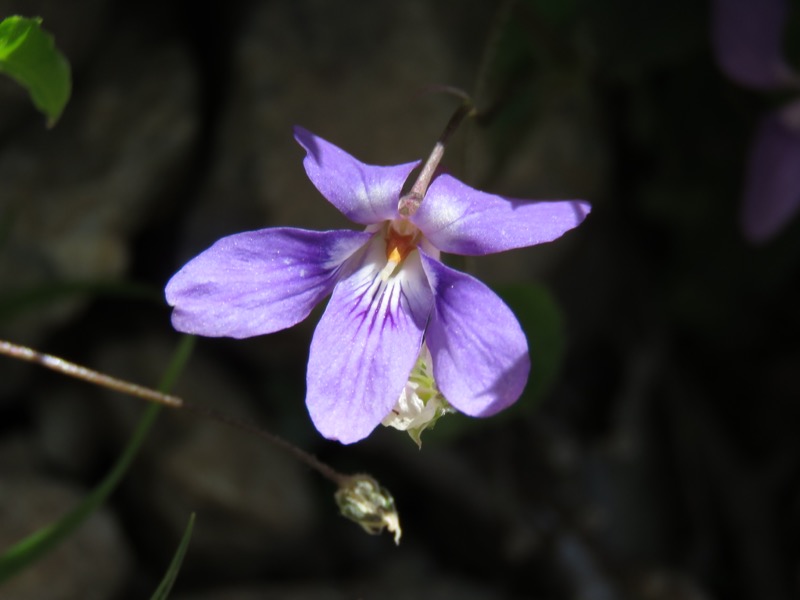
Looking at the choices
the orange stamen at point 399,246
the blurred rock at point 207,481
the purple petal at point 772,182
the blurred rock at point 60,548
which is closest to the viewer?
the orange stamen at point 399,246

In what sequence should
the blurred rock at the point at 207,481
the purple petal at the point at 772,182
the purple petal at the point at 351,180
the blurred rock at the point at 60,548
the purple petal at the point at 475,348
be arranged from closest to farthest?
the purple petal at the point at 475,348
the purple petal at the point at 351,180
the blurred rock at the point at 60,548
the purple petal at the point at 772,182
the blurred rock at the point at 207,481

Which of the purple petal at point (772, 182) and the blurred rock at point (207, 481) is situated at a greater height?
the purple petal at point (772, 182)

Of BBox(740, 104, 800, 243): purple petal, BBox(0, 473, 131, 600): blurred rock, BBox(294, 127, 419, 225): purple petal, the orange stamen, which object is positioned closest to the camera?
BBox(294, 127, 419, 225): purple petal

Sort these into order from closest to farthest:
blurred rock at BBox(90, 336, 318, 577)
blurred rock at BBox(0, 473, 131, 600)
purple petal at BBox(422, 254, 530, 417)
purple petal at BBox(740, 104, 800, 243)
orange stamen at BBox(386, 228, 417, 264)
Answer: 1. purple petal at BBox(422, 254, 530, 417)
2. orange stamen at BBox(386, 228, 417, 264)
3. blurred rock at BBox(0, 473, 131, 600)
4. purple petal at BBox(740, 104, 800, 243)
5. blurred rock at BBox(90, 336, 318, 577)

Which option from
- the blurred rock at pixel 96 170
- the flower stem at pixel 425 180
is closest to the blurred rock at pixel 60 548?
the blurred rock at pixel 96 170

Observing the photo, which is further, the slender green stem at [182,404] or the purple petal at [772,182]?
the purple petal at [772,182]

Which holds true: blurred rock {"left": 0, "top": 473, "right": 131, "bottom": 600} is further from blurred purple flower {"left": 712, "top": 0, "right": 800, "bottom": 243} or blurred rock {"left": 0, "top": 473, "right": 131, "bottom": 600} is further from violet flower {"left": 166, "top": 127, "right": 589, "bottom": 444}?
blurred purple flower {"left": 712, "top": 0, "right": 800, "bottom": 243}

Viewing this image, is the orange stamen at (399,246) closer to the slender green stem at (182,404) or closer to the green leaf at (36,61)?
the slender green stem at (182,404)

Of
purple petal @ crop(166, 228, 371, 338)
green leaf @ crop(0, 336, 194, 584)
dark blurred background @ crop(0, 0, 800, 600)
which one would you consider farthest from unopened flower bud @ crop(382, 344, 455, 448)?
dark blurred background @ crop(0, 0, 800, 600)
